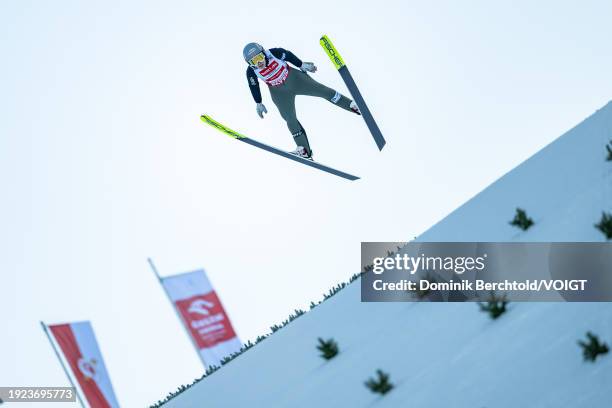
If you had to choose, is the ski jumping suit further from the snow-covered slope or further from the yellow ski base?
the snow-covered slope

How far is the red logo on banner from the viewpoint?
24234 millimetres

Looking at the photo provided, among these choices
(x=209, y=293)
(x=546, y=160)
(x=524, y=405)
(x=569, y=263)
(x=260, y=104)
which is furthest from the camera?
(x=209, y=293)

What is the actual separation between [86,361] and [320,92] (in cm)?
786

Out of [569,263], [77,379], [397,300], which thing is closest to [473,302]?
[569,263]

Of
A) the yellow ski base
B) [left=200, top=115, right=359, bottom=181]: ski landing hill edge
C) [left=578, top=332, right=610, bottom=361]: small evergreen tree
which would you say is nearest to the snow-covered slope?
[left=578, top=332, right=610, bottom=361]: small evergreen tree

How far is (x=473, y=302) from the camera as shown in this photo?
35.6 feet

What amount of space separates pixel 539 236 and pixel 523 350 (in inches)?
119

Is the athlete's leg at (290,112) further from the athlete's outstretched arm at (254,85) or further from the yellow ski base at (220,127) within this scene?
the yellow ski base at (220,127)

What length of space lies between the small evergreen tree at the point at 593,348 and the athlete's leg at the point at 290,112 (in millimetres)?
9880

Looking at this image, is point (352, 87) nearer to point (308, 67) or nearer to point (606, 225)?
point (308, 67)

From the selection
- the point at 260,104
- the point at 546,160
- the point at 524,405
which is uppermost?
the point at 260,104

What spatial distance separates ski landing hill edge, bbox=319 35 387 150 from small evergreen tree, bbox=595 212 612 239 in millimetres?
6815

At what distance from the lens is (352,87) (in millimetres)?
16453

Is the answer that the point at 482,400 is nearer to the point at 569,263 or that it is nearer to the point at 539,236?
the point at 569,263
